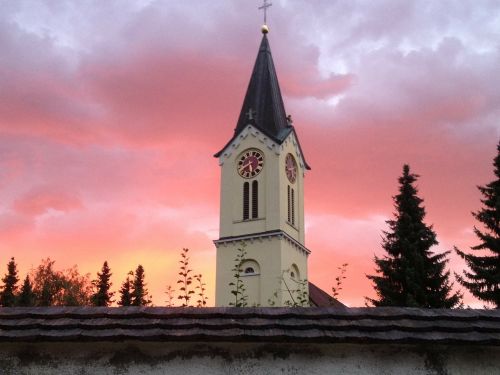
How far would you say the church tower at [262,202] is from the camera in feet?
129

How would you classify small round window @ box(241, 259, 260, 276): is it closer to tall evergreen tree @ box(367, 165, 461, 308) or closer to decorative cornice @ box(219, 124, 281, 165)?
decorative cornice @ box(219, 124, 281, 165)

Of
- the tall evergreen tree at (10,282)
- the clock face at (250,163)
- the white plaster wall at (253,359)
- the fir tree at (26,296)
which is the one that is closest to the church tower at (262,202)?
the clock face at (250,163)

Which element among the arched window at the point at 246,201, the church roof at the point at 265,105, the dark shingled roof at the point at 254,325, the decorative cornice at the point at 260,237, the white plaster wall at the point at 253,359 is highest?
the church roof at the point at 265,105

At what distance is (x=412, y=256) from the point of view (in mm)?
25969

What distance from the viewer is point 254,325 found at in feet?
17.7

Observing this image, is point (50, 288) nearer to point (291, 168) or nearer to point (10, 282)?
point (10, 282)

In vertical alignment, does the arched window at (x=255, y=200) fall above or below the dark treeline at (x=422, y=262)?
above

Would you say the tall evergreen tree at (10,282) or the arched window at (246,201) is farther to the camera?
the tall evergreen tree at (10,282)

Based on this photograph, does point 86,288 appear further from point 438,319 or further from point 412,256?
point 438,319

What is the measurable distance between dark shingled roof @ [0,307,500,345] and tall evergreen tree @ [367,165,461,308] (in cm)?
1915

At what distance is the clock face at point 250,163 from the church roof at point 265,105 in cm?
160

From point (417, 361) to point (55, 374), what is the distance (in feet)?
10.7

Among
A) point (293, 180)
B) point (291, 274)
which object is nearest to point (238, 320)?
point (291, 274)

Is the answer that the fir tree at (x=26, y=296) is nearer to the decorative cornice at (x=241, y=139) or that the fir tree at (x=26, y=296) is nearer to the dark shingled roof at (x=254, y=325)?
the decorative cornice at (x=241, y=139)
